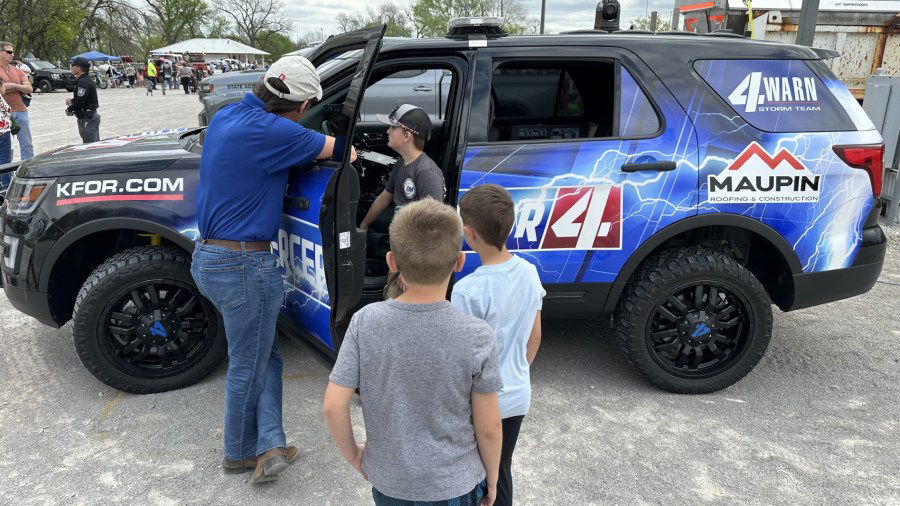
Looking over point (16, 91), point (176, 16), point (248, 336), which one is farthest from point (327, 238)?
point (176, 16)

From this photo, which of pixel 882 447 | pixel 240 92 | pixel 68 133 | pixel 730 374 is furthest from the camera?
pixel 68 133

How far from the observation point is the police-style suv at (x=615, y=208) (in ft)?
10.2

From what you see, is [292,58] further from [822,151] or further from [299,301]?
[822,151]

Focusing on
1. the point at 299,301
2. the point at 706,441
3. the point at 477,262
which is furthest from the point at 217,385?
the point at 706,441

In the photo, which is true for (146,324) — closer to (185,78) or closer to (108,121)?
(108,121)

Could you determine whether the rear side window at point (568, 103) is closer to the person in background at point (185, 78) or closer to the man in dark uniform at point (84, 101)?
the man in dark uniform at point (84, 101)

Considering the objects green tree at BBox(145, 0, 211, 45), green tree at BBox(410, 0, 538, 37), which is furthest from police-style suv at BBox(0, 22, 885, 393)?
green tree at BBox(145, 0, 211, 45)

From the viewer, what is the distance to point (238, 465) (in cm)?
273

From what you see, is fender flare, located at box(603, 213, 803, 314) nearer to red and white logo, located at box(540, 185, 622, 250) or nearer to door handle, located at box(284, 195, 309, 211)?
red and white logo, located at box(540, 185, 622, 250)

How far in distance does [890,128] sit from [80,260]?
7.89 m

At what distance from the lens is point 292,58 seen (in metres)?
2.45

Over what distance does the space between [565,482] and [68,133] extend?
14.0m

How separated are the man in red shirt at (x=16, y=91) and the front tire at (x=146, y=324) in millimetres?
6725

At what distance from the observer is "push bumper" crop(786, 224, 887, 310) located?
333 centimetres
